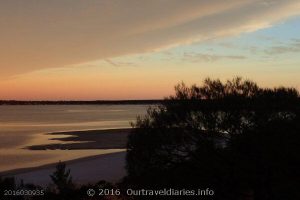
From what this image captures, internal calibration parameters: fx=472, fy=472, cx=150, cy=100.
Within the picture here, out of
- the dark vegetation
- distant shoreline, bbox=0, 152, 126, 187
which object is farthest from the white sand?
the dark vegetation

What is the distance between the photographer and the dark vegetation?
13891 millimetres

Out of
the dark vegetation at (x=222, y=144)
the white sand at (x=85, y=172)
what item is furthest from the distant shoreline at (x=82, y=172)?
the dark vegetation at (x=222, y=144)

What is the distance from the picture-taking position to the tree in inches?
549

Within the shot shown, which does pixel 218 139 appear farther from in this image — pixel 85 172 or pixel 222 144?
pixel 85 172

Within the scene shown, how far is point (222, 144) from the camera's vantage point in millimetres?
15578

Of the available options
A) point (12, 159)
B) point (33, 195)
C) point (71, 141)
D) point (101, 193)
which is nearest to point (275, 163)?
point (101, 193)

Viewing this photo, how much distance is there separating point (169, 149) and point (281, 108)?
3826mm

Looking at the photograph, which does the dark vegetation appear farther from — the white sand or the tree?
the white sand

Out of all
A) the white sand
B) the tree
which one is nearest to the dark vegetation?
the tree

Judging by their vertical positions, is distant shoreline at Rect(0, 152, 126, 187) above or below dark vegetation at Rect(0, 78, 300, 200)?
below

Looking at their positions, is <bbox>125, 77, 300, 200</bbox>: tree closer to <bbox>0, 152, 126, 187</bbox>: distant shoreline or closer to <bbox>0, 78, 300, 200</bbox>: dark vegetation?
<bbox>0, 78, 300, 200</bbox>: dark vegetation

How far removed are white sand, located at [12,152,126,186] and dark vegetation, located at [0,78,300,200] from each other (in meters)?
→ 8.70

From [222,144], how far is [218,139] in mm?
601

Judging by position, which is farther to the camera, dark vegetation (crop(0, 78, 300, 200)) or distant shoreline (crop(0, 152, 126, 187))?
distant shoreline (crop(0, 152, 126, 187))
